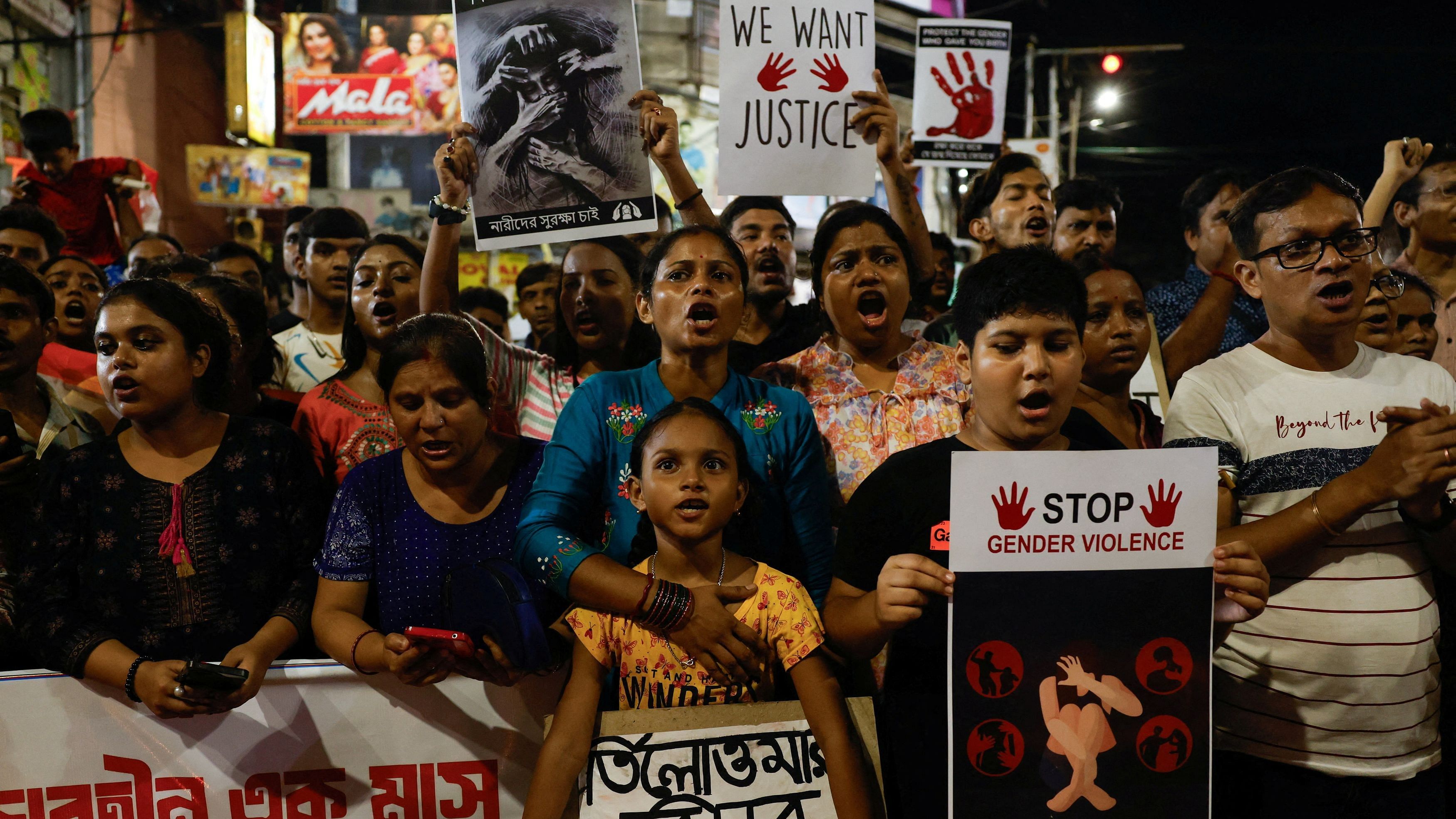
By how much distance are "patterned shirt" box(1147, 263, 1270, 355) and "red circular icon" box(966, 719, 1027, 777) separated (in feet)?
8.06

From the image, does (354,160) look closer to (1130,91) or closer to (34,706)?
(1130,91)

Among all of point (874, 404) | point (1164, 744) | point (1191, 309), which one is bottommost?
point (1164, 744)

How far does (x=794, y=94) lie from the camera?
13.2 feet

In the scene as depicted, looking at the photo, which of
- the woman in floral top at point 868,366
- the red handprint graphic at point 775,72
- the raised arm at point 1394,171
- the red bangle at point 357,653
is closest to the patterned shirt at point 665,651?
the red bangle at point 357,653

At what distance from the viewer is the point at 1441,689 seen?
2.93 metres

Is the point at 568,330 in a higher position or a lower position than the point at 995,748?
higher

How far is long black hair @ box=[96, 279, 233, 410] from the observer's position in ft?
9.50

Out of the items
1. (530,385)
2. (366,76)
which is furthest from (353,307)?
(366,76)

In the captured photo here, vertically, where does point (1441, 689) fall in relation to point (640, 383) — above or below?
below

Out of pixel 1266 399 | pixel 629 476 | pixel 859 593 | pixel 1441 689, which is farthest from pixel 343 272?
pixel 1441 689

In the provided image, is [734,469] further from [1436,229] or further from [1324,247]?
[1436,229]

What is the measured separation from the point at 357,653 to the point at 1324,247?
2.63 meters

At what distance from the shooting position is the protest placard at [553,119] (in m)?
3.65

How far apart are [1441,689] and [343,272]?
14.8 ft
